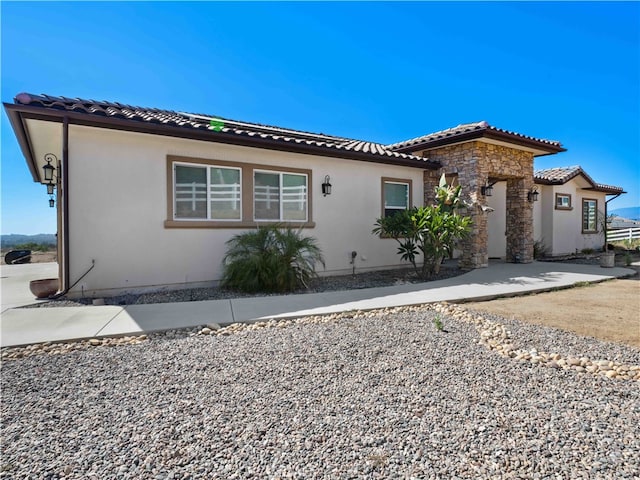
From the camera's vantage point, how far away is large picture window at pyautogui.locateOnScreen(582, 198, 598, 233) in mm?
16719

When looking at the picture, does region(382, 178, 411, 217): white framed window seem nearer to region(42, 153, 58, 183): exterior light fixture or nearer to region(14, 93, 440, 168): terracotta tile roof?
region(14, 93, 440, 168): terracotta tile roof

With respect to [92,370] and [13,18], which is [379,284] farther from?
[13,18]

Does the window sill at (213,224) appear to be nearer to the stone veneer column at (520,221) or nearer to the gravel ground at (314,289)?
the gravel ground at (314,289)

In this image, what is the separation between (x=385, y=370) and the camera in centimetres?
320

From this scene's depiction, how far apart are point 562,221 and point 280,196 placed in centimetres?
1507

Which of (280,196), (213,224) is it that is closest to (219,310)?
(213,224)

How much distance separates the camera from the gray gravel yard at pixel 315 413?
1.89m

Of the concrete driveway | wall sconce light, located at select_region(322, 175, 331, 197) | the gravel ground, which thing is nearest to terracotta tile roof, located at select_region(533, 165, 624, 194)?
the gravel ground

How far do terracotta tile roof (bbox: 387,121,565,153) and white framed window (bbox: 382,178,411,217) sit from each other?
1.78 metres

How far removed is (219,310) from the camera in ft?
17.5

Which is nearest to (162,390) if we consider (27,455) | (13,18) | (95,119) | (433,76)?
(27,455)

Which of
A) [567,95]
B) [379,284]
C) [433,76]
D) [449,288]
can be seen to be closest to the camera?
[449,288]

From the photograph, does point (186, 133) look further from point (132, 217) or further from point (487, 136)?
point (487, 136)

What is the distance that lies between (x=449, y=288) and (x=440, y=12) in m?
8.44
